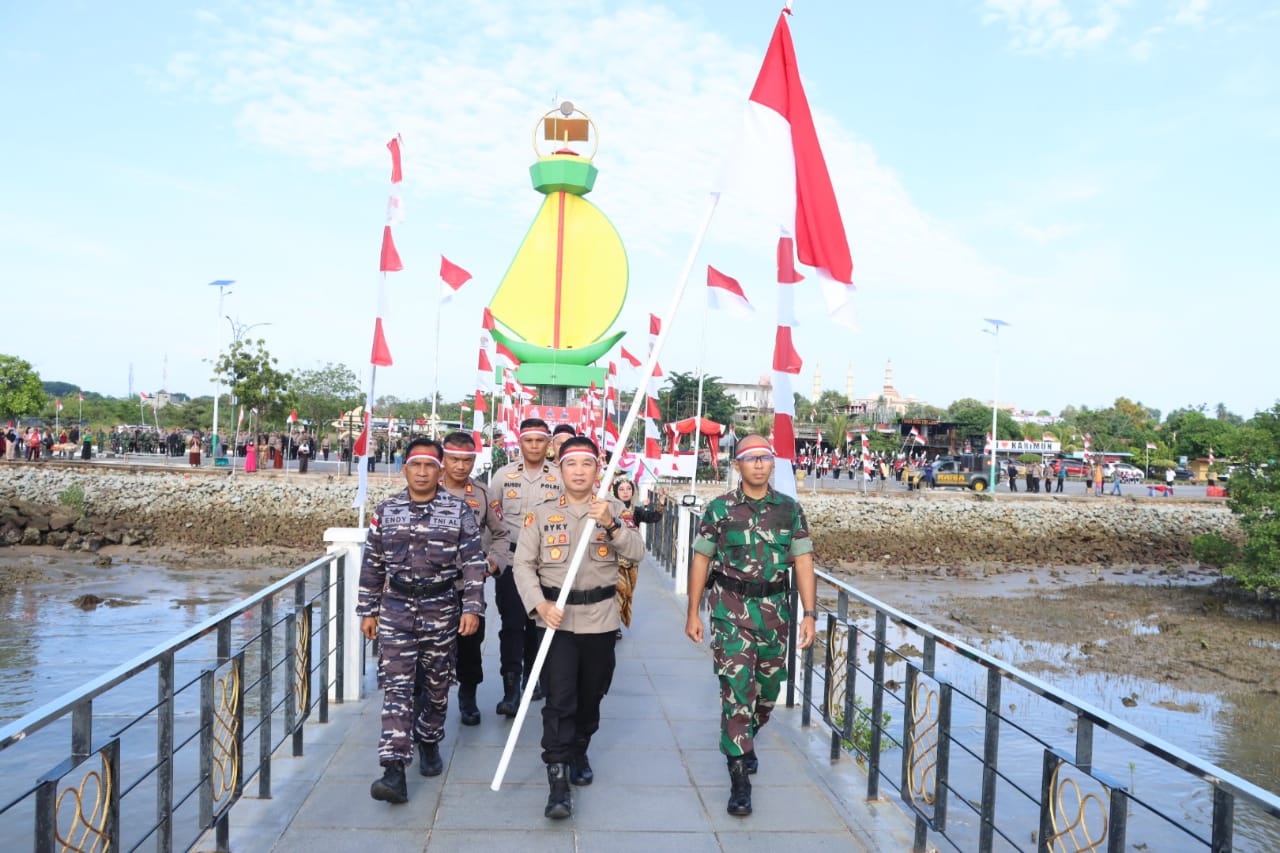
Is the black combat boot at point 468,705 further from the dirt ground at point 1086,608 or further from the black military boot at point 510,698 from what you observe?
the dirt ground at point 1086,608

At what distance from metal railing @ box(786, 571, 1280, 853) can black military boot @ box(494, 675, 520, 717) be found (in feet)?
5.46

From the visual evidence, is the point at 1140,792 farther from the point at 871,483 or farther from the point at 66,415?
the point at 66,415

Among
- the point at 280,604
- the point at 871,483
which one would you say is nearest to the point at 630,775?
the point at 280,604

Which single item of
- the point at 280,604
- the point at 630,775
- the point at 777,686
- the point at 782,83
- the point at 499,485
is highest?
the point at 782,83

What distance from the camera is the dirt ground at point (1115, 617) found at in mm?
13230

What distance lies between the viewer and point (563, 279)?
18.8 m

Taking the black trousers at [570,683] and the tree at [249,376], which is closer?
the black trousers at [570,683]

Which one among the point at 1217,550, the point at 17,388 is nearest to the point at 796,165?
the point at 1217,550

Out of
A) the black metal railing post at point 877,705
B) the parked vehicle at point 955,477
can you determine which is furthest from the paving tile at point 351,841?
the parked vehicle at point 955,477

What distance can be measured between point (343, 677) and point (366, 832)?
203 cm

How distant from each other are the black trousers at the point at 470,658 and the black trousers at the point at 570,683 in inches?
41.5

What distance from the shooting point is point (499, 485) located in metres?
5.62

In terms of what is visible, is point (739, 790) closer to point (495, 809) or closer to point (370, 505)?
point (495, 809)

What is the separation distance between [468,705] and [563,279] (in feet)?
46.6
